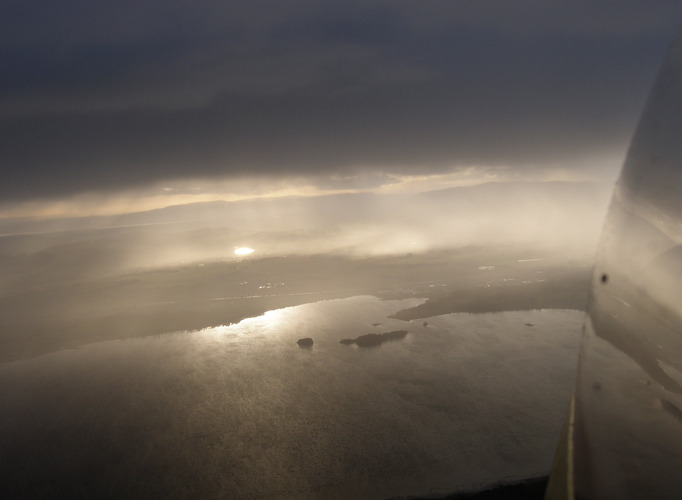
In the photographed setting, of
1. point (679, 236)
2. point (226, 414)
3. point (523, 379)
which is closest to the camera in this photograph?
point (679, 236)

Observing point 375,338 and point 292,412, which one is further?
point 375,338

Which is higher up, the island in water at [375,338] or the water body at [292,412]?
the water body at [292,412]

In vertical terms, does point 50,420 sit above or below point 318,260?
above

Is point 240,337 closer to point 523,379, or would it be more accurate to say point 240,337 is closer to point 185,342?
point 185,342

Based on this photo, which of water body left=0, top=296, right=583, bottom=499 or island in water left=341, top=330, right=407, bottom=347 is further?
island in water left=341, top=330, right=407, bottom=347

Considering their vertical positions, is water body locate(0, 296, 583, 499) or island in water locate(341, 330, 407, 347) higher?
water body locate(0, 296, 583, 499)

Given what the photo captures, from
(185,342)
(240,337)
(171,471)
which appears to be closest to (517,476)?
(171,471)

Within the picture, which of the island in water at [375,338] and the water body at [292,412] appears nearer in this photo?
the water body at [292,412]

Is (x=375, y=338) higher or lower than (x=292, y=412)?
lower
